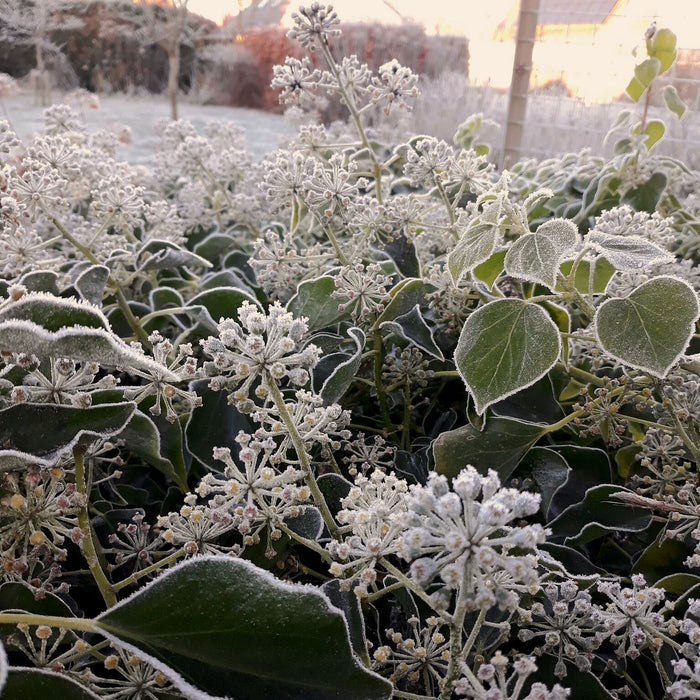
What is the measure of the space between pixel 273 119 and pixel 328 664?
404 centimetres

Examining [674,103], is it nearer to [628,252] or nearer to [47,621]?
[628,252]

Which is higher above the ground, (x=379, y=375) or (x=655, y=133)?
(x=655, y=133)

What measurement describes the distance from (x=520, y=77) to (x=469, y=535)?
243 centimetres

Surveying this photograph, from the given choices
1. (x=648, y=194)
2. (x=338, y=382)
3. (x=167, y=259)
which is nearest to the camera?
(x=338, y=382)

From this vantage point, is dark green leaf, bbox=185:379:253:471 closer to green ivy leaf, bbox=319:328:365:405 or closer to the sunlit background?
green ivy leaf, bbox=319:328:365:405

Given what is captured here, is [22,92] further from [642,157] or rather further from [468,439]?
[468,439]

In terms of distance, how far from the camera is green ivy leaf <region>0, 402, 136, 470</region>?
1.16ft

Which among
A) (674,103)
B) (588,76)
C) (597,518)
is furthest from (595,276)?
(588,76)

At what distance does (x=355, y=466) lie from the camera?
20.6 inches

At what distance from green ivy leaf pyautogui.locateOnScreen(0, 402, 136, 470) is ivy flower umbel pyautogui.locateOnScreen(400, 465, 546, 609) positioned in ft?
0.58

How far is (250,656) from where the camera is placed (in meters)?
0.31

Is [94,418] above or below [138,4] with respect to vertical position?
below

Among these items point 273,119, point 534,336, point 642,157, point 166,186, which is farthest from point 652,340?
point 273,119

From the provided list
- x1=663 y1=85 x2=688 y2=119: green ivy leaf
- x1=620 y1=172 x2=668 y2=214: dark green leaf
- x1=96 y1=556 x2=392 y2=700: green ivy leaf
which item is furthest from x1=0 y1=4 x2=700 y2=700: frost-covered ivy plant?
x1=663 y1=85 x2=688 y2=119: green ivy leaf
